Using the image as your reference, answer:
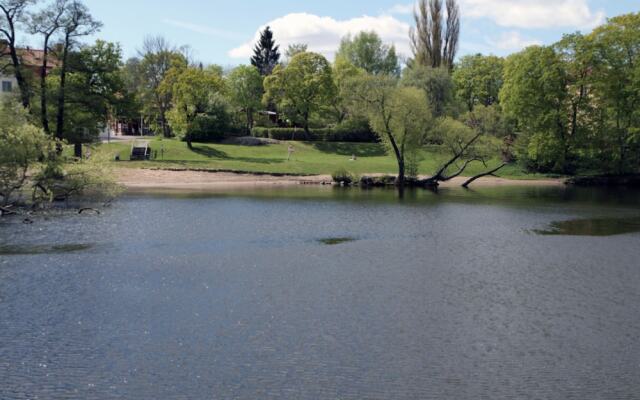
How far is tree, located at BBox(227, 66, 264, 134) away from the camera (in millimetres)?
106062

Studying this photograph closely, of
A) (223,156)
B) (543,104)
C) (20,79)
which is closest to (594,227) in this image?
(543,104)

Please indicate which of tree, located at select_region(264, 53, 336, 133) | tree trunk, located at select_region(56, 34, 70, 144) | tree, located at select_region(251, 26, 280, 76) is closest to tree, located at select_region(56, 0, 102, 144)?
tree trunk, located at select_region(56, 34, 70, 144)

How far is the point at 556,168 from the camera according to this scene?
7581 cm

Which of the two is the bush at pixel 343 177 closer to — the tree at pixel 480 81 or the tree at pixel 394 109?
the tree at pixel 394 109

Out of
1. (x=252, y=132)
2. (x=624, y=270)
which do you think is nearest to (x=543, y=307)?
(x=624, y=270)

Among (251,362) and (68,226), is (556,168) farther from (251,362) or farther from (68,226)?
(251,362)

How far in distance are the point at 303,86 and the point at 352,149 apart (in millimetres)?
12085

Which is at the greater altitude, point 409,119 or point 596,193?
point 409,119

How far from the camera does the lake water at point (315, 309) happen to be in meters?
16.5

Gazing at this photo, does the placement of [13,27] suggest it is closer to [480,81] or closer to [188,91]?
[188,91]

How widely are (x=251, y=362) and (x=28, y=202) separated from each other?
3473 cm

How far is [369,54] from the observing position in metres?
134

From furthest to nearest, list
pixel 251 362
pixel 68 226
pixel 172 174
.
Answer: pixel 172 174 → pixel 68 226 → pixel 251 362

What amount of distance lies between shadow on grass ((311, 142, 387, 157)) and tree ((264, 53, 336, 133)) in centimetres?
571
